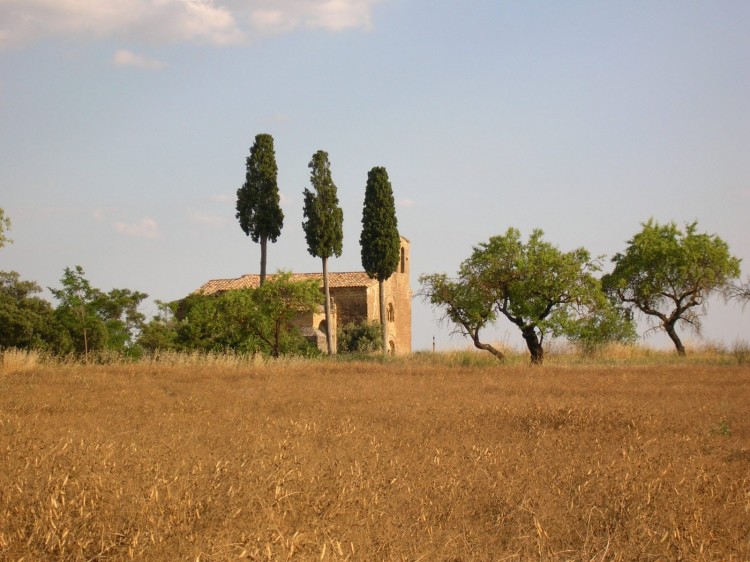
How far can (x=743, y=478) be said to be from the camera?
6520 millimetres

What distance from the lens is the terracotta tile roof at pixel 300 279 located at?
48.1 meters

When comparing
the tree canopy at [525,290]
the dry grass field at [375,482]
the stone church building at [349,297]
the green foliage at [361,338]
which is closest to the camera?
the dry grass field at [375,482]

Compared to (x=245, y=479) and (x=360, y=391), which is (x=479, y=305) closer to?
(x=360, y=391)

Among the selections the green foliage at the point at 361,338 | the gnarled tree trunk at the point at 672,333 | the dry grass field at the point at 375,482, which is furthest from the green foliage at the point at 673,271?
the dry grass field at the point at 375,482

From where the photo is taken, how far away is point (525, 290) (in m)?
28.1

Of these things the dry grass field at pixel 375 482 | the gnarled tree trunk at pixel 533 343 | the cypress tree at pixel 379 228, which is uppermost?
the cypress tree at pixel 379 228

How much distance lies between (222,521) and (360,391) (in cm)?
1092

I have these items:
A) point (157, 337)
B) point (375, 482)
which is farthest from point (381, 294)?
point (375, 482)

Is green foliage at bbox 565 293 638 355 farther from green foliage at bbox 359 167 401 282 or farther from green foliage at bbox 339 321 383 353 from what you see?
green foliage at bbox 339 321 383 353

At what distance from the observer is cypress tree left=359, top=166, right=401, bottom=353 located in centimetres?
4034

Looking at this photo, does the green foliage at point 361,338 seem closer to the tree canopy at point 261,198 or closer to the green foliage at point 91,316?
the tree canopy at point 261,198

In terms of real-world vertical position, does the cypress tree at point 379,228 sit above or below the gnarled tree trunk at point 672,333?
above

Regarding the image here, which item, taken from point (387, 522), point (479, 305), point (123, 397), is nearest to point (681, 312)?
point (479, 305)

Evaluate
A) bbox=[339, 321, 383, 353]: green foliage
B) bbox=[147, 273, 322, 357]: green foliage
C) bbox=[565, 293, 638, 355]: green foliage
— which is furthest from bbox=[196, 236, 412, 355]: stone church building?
bbox=[565, 293, 638, 355]: green foliage
